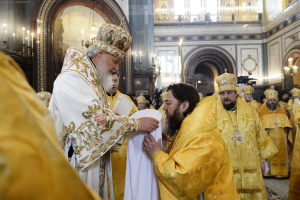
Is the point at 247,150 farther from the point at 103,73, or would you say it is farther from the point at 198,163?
the point at 103,73

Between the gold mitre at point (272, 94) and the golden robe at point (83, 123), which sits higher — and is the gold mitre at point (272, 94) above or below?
above

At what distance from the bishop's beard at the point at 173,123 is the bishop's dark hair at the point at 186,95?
62 millimetres

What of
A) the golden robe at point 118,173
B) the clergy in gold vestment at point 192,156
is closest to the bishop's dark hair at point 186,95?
the clergy in gold vestment at point 192,156

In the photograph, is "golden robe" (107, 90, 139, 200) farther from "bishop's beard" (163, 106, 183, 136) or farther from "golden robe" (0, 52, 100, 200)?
"golden robe" (0, 52, 100, 200)

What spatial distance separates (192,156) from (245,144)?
6.62ft

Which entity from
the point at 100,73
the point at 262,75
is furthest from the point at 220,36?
the point at 100,73

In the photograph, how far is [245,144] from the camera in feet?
10.3

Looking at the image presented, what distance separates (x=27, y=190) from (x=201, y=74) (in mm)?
24045

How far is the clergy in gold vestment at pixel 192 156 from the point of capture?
1472 millimetres

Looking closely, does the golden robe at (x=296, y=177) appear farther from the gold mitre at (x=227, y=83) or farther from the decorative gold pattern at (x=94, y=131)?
the decorative gold pattern at (x=94, y=131)

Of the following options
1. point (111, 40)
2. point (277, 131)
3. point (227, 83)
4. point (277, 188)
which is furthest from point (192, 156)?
point (277, 131)

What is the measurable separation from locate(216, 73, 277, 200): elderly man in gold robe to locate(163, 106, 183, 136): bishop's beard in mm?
1540

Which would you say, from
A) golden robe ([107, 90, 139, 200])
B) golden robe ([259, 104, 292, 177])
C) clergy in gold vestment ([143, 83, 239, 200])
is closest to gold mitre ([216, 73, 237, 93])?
golden robe ([107, 90, 139, 200])

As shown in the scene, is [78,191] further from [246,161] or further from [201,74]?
[201,74]
